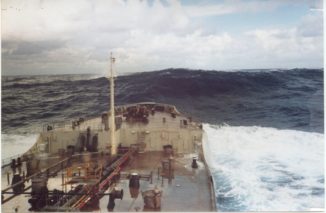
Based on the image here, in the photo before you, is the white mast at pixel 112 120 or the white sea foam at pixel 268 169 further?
the white mast at pixel 112 120

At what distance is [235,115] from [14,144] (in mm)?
1525

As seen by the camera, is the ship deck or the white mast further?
the white mast

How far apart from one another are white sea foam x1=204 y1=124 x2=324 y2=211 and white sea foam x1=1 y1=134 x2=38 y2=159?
1.21 metres

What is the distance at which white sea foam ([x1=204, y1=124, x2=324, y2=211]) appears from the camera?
279cm

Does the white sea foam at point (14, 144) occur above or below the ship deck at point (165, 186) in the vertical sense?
above

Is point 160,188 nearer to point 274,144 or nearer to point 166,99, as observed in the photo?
point 166,99

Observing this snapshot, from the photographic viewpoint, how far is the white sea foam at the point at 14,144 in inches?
112

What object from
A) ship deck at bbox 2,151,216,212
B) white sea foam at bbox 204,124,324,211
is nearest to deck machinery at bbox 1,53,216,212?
ship deck at bbox 2,151,216,212

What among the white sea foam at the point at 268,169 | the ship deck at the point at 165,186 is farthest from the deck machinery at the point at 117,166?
the white sea foam at the point at 268,169

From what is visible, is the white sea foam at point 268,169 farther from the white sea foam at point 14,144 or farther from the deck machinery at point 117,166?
the white sea foam at point 14,144

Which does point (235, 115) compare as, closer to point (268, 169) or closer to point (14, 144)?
point (268, 169)

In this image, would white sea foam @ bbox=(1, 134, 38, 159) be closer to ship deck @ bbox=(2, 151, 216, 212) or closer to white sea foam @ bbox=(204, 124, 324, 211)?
ship deck @ bbox=(2, 151, 216, 212)

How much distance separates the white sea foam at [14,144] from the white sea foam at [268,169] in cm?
121

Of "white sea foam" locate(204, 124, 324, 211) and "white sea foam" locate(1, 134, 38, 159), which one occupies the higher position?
"white sea foam" locate(1, 134, 38, 159)
